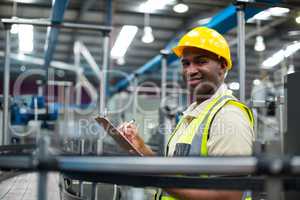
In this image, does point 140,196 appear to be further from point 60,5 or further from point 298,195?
point 298,195

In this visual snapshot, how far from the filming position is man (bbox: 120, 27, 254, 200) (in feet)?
4.36

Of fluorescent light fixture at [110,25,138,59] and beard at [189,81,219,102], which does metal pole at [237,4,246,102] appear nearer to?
beard at [189,81,219,102]

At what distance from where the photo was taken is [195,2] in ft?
28.1

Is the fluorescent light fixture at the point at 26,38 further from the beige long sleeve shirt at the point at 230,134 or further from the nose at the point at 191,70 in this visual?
the beige long sleeve shirt at the point at 230,134

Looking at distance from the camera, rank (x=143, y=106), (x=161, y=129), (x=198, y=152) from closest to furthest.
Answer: (x=198, y=152) → (x=161, y=129) → (x=143, y=106)

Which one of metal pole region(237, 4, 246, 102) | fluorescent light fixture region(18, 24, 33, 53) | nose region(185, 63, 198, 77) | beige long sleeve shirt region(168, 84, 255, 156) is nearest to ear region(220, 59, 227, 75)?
nose region(185, 63, 198, 77)

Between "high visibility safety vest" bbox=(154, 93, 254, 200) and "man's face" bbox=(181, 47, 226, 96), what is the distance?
84mm

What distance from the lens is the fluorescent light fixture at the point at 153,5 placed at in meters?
8.53

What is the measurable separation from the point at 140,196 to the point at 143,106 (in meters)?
3.37

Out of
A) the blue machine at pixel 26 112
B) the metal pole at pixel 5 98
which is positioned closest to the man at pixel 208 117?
the metal pole at pixel 5 98

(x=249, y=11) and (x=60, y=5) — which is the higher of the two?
(x=60, y=5)

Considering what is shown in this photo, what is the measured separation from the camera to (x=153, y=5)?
8883 mm

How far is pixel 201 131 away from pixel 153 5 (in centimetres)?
778

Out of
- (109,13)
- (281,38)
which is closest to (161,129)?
(109,13)
